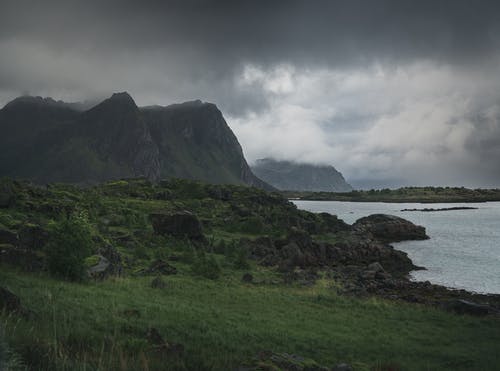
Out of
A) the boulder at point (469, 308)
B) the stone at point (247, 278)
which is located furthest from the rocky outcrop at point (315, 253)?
the boulder at point (469, 308)

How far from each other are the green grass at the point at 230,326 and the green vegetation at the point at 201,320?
2.7 inches

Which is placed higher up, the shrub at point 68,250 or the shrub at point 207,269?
the shrub at point 68,250

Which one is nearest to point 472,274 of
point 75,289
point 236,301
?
point 236,301

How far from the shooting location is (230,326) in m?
20.8

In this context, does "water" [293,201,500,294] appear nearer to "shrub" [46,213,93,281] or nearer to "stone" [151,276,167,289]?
"stone" [151,276,167,289]

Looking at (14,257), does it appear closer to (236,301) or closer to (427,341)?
(236,301)

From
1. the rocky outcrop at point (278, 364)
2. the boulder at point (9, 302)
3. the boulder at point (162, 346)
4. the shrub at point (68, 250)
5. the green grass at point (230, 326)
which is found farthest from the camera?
the shrub at point (68, 250)

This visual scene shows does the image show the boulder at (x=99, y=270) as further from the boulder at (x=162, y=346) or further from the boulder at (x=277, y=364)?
the boulder at (x=277, y=364)

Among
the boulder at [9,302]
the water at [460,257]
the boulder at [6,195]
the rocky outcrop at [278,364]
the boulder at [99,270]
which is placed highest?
the boulder at [6,195]

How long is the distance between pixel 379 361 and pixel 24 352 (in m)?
14.9

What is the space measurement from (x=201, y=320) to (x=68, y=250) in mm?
11649

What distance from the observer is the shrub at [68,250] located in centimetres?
2616

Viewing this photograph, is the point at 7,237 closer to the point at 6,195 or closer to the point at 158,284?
the point at 158,284

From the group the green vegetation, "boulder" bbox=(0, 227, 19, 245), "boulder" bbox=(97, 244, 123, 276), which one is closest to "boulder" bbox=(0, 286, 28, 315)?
the green vegetation
